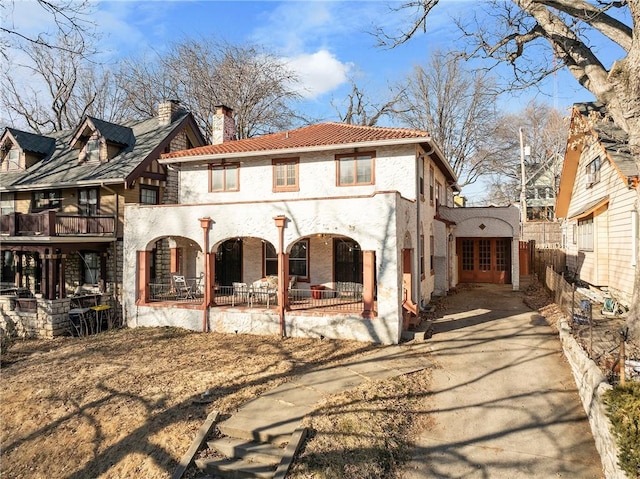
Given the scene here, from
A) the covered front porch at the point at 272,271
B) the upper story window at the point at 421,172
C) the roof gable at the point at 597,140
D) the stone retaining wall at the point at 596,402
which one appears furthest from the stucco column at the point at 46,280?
the roof gable at the point at 597,140

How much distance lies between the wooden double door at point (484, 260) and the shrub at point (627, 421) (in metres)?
16.6

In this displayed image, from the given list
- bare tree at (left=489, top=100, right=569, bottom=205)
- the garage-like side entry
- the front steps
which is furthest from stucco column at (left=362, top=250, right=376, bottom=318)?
bare tree at (left=489, top=100, right=569, bottom=205)

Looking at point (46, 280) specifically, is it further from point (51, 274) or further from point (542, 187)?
point (542, 187)

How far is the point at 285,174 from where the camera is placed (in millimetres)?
14945

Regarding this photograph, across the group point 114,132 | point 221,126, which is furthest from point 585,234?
point 114,132

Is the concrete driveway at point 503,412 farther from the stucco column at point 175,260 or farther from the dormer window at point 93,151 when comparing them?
the dormer window at point 93,151

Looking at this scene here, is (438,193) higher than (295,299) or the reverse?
higher

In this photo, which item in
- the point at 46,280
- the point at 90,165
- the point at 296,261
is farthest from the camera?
the point at 90,165

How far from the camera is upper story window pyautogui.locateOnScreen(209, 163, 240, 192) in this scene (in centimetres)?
1552

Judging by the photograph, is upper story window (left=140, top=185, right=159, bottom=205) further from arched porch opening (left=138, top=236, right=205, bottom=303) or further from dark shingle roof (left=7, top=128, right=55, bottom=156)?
dark shingle roof (left=7, top=128, right=55, bottom=156)

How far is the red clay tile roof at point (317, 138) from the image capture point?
13.4 meters

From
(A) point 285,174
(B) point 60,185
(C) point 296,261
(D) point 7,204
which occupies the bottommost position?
(C) point 296,261

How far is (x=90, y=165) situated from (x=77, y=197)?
177 centimetres

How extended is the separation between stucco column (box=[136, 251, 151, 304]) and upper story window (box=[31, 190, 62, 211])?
8214mm
